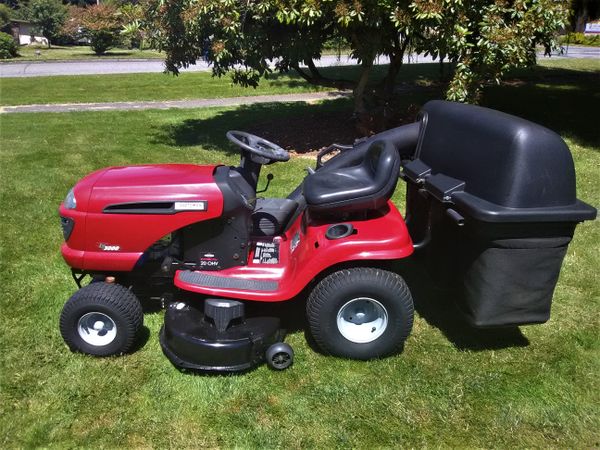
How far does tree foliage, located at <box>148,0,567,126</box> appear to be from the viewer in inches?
252

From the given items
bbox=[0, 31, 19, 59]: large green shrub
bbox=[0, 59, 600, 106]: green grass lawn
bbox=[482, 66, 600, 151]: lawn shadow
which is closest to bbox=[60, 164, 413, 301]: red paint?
bbox=[482, 66, 600, 151]: lawn shadow

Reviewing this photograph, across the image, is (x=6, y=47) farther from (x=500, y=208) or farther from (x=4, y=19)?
(x=500, y=208)

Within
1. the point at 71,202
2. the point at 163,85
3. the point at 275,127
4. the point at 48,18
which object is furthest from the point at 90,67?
the point at 71,202

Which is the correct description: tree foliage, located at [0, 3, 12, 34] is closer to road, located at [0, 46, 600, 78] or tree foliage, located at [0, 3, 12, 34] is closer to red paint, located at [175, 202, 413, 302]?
road, located at [0, 46, 600, 78]

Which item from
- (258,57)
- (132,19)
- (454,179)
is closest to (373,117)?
(258,57)

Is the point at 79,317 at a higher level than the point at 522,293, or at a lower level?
lower

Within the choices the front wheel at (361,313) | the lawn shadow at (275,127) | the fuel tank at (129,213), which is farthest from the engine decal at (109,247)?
the lawn shadow at (275,127)

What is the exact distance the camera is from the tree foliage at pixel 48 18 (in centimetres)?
3488

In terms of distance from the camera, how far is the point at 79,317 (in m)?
3.17

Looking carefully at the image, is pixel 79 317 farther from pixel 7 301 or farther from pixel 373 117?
pixel 373 117

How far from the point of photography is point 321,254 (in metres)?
3.11

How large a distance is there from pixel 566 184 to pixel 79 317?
2.78 meters

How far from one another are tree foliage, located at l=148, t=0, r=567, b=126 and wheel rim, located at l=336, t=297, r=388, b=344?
4.18 m

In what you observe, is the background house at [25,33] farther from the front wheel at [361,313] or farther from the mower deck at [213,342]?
the front wheel at [361,313]
